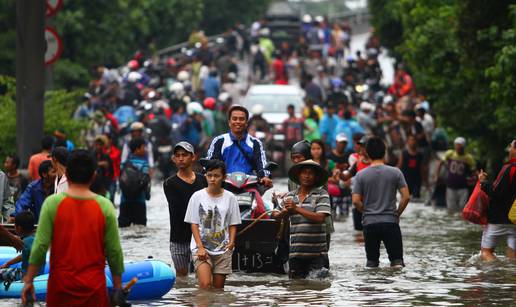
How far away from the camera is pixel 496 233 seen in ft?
59.3

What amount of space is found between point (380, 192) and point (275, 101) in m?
28.1

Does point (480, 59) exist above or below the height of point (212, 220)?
above

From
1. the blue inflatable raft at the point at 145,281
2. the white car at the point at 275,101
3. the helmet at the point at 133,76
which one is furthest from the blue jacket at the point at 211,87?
the blue inflatable raft at the point at 145,281

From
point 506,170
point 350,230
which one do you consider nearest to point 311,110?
point 350,230

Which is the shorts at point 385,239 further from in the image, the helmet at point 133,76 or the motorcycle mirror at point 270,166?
the helmet at point 133,76

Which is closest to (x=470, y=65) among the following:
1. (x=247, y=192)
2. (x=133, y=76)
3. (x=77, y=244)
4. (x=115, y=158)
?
(x=115, y=158)

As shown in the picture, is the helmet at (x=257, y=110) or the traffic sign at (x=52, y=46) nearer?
the traffic sign at (x=52, y=46)

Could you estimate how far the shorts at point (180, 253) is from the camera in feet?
52.3

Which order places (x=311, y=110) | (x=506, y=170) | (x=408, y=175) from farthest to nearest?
(x=311, y=110) → (x=408, y=175) → (x=506, y=170)

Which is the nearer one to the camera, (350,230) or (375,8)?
(350,230)

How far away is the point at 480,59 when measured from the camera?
2619cm

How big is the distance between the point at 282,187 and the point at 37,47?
1246cm

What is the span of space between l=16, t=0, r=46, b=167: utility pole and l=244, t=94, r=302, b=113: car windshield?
71.8 feet

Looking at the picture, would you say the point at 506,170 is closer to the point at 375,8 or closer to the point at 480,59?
the point at 480,59
